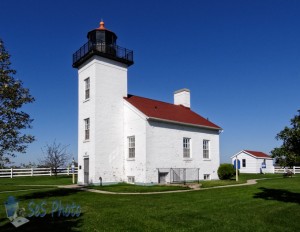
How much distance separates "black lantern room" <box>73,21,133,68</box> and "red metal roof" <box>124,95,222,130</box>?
3.29m

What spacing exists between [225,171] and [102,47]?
1454 centimetres

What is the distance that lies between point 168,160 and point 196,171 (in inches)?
143

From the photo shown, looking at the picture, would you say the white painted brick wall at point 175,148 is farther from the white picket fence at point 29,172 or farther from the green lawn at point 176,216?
the white picket fence at point 29,172

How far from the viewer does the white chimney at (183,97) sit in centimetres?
3003

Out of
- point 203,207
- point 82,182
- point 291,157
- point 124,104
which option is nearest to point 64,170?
point 82,182

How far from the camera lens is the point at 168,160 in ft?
72.7

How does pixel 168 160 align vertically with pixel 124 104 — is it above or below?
below

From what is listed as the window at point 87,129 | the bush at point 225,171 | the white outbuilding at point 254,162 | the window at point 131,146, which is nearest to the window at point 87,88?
the window at point 87,129

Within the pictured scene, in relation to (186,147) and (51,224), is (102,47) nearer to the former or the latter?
(186,147)

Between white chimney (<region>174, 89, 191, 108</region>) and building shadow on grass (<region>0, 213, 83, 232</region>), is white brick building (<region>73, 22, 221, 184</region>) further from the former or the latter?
building shadow on grass (<region>0, 213, 83, 232</region>)

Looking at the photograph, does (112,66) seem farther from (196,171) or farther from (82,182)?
(196,171)

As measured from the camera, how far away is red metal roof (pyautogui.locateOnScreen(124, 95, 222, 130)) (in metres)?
22.2

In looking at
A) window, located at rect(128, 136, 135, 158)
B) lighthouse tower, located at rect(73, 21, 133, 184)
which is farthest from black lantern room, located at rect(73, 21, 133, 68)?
window, located at rect(128, 136, 135, 158)

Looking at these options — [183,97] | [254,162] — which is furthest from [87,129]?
[254,162]
